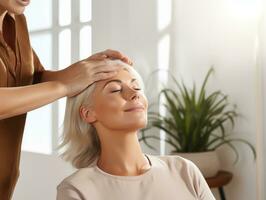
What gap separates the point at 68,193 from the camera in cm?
142

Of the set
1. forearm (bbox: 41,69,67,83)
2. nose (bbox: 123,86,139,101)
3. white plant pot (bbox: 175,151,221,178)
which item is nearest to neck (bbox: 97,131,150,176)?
nose (bbox: 123,86,139,101)

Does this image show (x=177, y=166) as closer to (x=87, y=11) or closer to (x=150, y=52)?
(x=150, y=52)

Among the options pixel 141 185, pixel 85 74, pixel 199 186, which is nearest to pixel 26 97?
pixel 85 74

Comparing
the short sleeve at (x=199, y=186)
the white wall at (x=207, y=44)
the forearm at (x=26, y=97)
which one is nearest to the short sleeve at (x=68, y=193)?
the forearm at (x=26, y=97)

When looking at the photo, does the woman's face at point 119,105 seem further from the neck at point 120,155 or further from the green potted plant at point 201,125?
the green potted plant at point 201,125

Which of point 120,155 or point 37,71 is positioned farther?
point 37,71

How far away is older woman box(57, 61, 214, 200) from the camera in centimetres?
145

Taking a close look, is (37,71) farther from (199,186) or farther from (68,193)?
(199,186)

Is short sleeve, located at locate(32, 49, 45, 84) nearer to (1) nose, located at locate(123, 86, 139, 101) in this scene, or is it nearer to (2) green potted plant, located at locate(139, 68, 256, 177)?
(1) nose, located at locate(123, 86, 139, 101)

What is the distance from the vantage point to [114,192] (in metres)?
1.44

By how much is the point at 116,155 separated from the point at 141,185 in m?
0.13

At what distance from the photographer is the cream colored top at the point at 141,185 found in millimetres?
1432

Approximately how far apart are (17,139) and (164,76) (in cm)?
177

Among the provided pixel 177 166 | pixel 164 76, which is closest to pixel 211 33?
pixel 164 76
